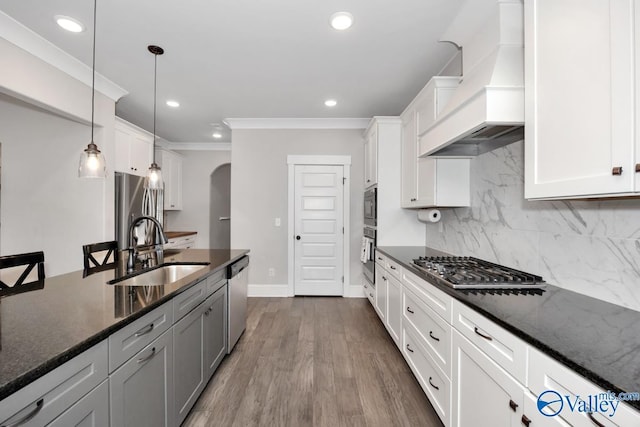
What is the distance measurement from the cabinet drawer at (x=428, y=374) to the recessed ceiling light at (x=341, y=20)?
233 centimetres

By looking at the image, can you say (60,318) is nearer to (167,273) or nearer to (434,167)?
(167,273)

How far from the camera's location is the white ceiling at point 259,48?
193cm

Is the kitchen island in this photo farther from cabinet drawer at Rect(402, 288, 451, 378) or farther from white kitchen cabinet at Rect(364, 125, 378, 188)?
white kitchen cabinet at Rect(364, 125, 378, 188)

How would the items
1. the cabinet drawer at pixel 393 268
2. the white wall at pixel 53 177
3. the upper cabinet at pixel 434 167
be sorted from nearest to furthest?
the upper cabinet at pixel 434 167 → the cabinet drawer at pixel 393 268 → the white wall at pixel 53 177

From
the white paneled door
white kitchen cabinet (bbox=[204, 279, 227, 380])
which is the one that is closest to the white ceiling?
the white paneled door

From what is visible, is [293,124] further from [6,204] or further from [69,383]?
[69,383]

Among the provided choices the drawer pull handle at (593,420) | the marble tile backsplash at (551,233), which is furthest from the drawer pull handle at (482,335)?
the marble tile backsplash at (551,233)

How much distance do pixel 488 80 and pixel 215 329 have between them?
7.93ft

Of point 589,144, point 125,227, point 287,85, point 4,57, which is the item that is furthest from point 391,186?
point 4,57

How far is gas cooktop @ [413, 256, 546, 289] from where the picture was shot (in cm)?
151

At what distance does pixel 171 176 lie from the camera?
5.21m

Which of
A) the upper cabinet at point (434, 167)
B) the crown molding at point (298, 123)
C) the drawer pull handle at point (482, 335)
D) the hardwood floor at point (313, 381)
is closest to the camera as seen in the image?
the drawer pull handle at point (482, 335)

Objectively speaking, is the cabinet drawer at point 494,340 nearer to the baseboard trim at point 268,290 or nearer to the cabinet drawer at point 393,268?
the cabinet drawer at point 393,268

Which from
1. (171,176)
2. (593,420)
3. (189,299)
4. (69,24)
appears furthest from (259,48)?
(171,176)
